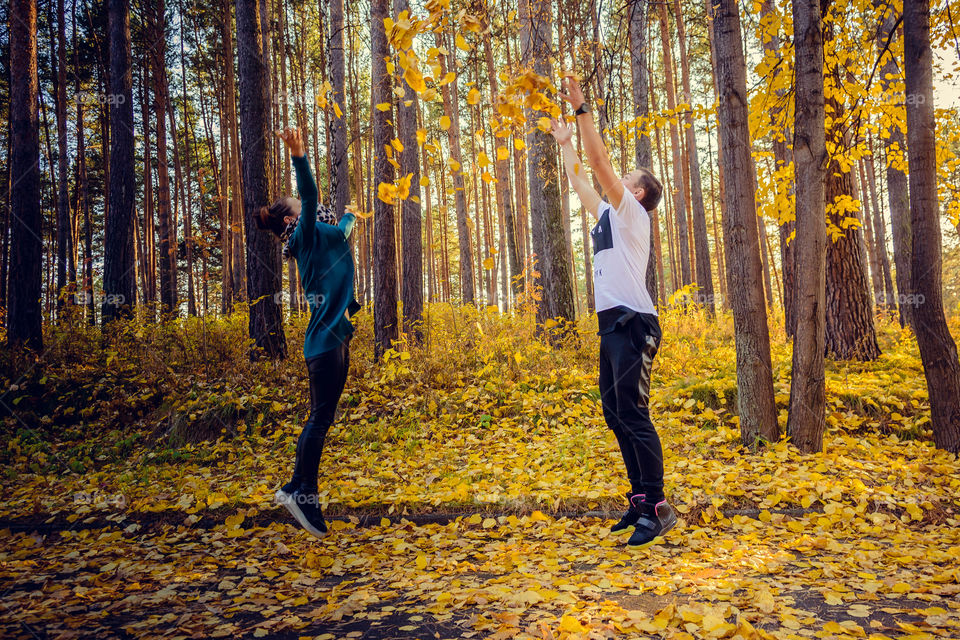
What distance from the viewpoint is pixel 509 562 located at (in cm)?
308

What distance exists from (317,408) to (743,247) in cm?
411

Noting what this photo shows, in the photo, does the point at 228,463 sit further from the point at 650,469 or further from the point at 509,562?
the point at 650,469

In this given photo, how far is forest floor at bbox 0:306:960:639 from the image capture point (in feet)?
Result: 7.86

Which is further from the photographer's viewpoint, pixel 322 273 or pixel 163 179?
pixel 163 179

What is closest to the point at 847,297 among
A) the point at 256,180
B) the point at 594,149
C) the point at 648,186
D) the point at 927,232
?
the point at 927,232

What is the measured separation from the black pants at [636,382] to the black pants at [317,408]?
1735mm

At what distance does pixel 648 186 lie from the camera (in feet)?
11.0

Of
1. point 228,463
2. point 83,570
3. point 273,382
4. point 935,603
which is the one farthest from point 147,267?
point 935,603

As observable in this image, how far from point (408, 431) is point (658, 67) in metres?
15.7

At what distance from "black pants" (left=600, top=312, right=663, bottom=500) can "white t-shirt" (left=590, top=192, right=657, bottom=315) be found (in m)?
0.10

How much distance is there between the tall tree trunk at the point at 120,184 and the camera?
10.6 metres

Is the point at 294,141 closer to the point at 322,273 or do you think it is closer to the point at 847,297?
the point at 322,273

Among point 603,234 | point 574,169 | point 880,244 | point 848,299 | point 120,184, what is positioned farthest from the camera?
point 880,244

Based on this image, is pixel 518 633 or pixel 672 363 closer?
pixel 518 633
